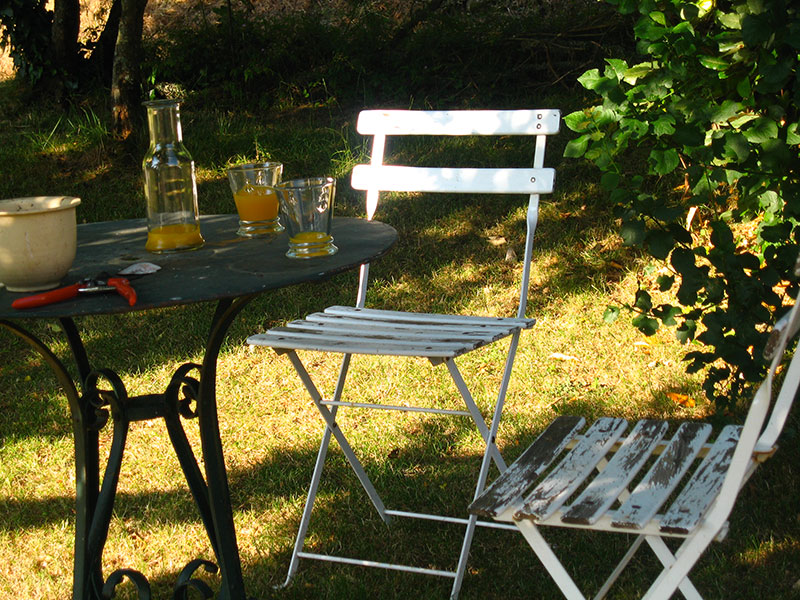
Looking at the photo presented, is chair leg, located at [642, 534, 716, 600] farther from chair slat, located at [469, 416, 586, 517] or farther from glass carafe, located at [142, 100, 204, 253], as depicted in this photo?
glass carafe, located at [142, 100, 204, 253]

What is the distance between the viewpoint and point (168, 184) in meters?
2.43

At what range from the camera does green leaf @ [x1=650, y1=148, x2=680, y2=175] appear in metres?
2.75

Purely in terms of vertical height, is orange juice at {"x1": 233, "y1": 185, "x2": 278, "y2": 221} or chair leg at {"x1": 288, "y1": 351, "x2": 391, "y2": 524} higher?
orange juice at {"x1": 233, "y1": 185, "x2": 278, "y2": 221}

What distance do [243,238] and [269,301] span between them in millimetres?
2637

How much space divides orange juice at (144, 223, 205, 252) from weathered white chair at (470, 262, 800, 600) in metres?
1.01

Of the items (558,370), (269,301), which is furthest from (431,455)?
(269,301)

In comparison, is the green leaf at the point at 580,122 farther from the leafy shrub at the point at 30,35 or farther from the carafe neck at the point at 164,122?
the leafy shrub at the point at 30,35

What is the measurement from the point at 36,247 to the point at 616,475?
4.43 ft

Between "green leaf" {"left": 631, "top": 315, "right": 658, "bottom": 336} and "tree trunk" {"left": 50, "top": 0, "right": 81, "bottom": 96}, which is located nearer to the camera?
"green leaf" {"left": 631, "top": 315, "right": 658, "bottom": 336}

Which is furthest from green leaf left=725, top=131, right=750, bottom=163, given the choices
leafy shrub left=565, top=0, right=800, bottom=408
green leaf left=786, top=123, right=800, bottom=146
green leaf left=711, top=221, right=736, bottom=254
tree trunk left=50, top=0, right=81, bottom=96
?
tree trunk left=50, top=0, right=81, bottom=96

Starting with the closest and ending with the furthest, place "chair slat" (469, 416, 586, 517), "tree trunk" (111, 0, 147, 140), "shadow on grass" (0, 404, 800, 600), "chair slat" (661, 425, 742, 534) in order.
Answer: "chair slat" (661, 425, 742, 534) → "chair slat" (469, 416, 586, 517) → "shadow on grass" (0, 404, 800, 600) → "tree trunk" (111, 0, 147, 140)

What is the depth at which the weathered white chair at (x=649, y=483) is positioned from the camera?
167 centimetres

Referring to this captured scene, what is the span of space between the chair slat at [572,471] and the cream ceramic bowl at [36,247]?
3.71ft

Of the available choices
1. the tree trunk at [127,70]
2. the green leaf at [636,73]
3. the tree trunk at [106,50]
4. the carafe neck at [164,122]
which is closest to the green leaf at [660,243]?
the green leaf at [636,73]
